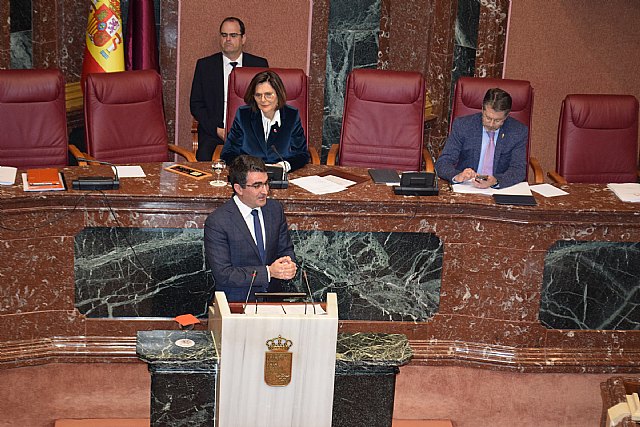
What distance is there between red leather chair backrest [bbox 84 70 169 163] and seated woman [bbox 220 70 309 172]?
2.40 feet

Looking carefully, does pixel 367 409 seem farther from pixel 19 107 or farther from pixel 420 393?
pixel 19 107

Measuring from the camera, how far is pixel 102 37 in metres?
6.92

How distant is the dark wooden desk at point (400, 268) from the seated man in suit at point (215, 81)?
163 cm

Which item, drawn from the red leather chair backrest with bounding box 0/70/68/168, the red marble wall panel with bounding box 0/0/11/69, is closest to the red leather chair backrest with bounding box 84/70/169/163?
the red leather chair backrest with bounding box 0/70/68/168

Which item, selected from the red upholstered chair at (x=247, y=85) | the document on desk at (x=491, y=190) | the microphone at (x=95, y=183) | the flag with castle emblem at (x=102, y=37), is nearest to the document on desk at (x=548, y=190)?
the document on desk at (x=491, y=190)

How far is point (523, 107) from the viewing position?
20.2ft

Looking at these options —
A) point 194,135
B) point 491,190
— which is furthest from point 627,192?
point 194,135

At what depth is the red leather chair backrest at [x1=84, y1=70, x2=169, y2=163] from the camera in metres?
5.98

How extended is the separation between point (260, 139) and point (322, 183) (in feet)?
2.05

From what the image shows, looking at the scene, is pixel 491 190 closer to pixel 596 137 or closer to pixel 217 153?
pixel 596 137

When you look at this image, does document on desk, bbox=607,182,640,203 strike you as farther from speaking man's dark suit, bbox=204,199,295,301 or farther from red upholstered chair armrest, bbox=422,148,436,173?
speaking man's dark suit, bbox=204,199,295,301

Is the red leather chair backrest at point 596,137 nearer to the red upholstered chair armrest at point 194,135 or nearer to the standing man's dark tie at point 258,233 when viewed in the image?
the red upholstered chair armrest at point 194,135

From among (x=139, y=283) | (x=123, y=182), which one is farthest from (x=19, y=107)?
(x=139, y=283)

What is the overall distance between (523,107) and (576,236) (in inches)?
55.8
